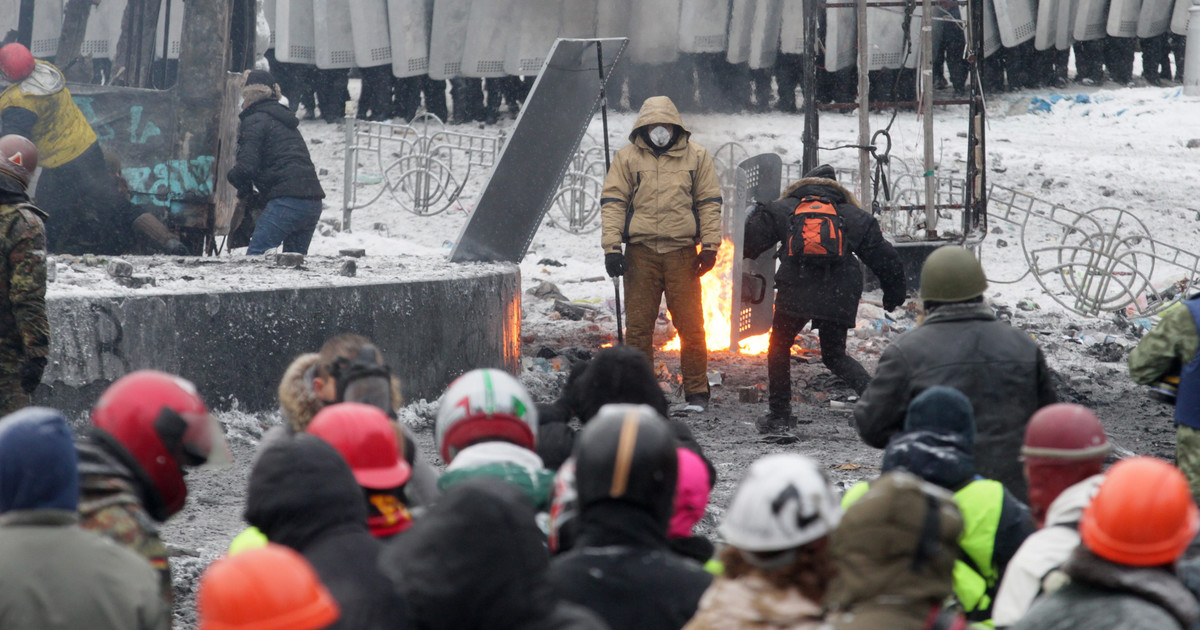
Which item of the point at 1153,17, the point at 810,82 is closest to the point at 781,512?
the point at 810,82

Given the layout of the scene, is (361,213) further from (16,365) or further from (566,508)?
(566,508)

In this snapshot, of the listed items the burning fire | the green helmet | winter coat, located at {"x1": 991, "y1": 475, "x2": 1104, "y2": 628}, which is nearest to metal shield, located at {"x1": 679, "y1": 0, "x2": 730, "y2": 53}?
the burning fire

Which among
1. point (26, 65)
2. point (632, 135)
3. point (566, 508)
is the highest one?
point (26, 65)

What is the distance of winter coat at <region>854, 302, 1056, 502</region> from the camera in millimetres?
3652

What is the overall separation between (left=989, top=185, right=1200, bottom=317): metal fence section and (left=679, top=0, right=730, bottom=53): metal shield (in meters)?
4.41

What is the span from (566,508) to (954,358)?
164 cm

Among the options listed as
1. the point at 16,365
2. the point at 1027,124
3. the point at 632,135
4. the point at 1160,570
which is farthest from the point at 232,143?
the point at 1027,124

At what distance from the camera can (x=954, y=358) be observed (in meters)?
3.66

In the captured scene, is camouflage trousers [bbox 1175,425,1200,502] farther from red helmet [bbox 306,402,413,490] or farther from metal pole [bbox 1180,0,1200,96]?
metal pole [bbox 1180,0,1200,96]

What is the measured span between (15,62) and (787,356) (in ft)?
17.6

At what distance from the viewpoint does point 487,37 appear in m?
16.7

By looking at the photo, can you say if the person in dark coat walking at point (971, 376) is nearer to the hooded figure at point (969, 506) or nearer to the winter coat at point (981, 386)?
the winter coat at point (981, 386)

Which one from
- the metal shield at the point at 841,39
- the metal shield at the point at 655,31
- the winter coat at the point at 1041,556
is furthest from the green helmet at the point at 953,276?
the metal shield at the point at 655,31

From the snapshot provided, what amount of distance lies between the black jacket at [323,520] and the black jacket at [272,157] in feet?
22.2
